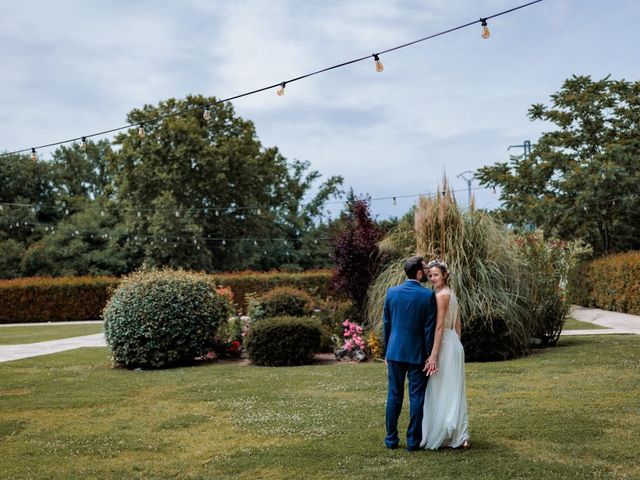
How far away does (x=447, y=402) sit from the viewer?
219 inches

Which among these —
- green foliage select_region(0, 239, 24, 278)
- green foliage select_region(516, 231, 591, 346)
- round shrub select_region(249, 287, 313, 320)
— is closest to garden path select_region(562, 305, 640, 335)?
green foliage select_region(516, 231, 591, 346)

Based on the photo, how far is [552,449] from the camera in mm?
5453

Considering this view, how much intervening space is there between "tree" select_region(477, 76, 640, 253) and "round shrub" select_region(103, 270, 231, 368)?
1734 cm

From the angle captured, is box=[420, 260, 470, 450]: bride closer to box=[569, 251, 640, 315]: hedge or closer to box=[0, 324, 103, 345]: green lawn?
box=[569, 251, 640, 315]: hedge

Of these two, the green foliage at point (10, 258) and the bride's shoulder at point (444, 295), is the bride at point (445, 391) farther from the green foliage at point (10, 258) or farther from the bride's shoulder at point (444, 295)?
the green foliage at point (10, 258)

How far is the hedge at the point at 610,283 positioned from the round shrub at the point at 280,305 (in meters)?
7.65

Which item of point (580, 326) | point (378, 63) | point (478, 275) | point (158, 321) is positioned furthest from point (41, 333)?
point (378, 63)

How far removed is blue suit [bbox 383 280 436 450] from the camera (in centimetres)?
557

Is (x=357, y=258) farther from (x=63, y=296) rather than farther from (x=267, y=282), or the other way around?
(x=63, y=296)

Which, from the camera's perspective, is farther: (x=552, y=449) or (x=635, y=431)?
(x=635, y=431)

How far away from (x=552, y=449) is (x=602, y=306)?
19.5 meters

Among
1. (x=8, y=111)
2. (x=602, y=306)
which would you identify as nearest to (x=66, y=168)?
(x=8, y=111)

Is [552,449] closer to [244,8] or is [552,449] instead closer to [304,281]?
[244,8]

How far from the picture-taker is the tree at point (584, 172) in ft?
80.1
